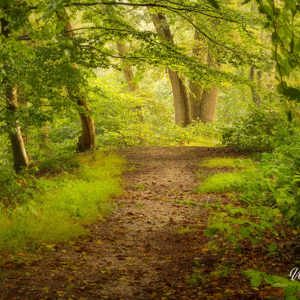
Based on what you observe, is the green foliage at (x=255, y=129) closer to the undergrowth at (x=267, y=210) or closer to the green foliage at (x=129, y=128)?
the green foliage at (x=129, y=128)

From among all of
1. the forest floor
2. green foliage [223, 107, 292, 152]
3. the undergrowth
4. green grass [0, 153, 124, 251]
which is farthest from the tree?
green foliage [223, 107, 292, 152]

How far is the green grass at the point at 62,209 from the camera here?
610 cm

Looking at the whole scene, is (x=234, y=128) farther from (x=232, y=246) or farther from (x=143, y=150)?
(x=232, y=246)

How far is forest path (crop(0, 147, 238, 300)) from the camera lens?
461 cm

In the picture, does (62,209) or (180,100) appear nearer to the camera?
(62,209)

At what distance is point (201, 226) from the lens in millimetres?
7035

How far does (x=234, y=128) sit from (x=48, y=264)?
10.3 meters

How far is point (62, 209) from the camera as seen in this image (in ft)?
24.9

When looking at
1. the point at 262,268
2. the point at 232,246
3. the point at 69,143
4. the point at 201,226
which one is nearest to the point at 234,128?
the point at 69,143

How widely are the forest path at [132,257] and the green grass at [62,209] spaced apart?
0.28 metres

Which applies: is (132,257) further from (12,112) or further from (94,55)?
(94,55)

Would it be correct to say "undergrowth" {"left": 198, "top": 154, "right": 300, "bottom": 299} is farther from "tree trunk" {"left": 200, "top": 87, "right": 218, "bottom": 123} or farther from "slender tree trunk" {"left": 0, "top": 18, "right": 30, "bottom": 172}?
"tree trunk" {"left": 200, "top": 87, "right": 218, "bottom": 123}

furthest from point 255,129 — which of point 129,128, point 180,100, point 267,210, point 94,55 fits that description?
point 267,210

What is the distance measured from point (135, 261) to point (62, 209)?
2373 millimetres
